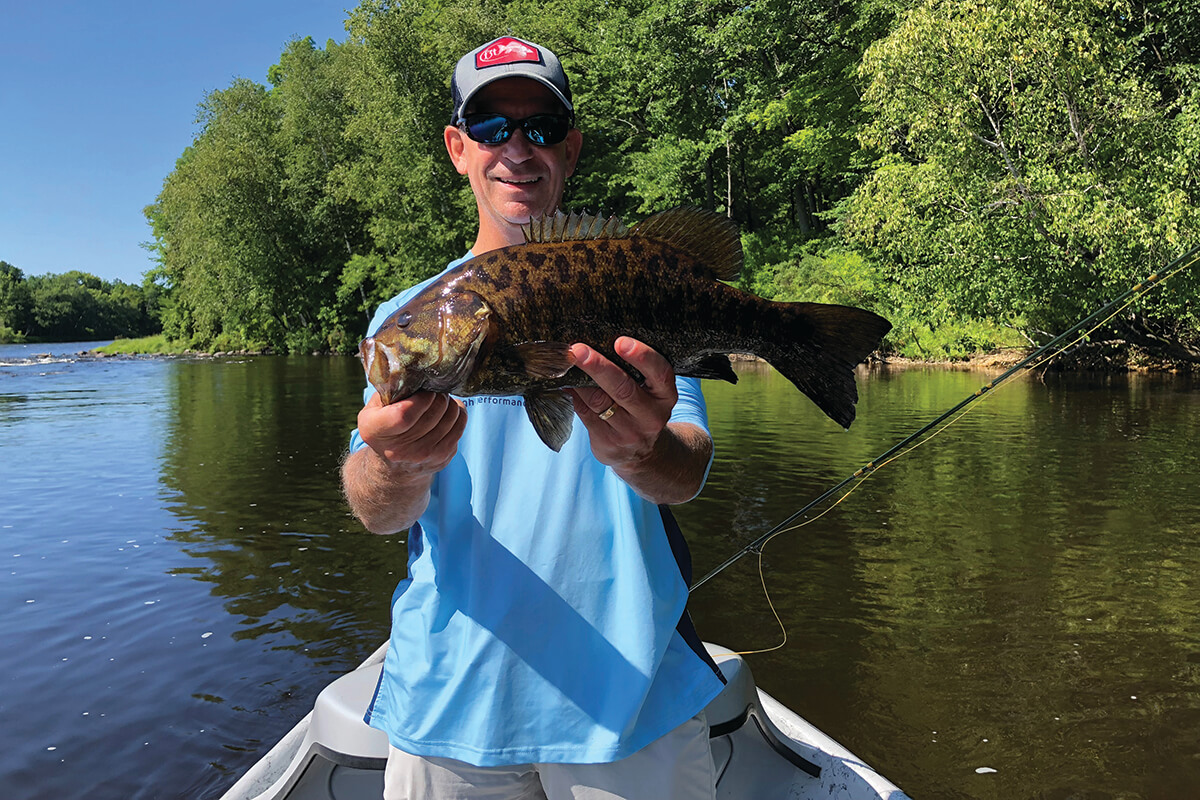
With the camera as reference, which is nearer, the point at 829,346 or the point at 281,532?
the point at 829,346

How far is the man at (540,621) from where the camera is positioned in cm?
215

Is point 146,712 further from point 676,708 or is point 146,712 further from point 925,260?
point 925,260

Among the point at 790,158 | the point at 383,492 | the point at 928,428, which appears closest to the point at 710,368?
the point at 383,492

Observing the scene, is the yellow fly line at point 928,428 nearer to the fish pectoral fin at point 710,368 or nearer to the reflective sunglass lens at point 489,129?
the fish pectoral fin at point 710,368

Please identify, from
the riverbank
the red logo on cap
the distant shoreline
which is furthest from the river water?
the riverbank

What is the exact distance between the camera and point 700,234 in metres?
2.12

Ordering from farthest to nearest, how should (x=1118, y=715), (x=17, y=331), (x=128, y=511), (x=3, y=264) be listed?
(x=3, y=264) < (x=17, y=331) < (x=128, y=511) < (x=1118, y=715)

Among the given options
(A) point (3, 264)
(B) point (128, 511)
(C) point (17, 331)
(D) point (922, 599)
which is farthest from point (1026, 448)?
(A) point (3, 264)

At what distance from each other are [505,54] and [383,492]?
1472 millimetres

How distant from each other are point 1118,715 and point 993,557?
12.7ft

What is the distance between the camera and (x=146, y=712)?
6949mm

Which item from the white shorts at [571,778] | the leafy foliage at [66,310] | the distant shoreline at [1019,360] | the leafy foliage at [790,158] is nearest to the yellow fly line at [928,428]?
the white shorts at [571,778]

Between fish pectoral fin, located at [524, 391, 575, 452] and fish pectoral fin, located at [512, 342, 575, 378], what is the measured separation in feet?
0.23

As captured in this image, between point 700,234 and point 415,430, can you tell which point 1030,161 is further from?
point 415,430
